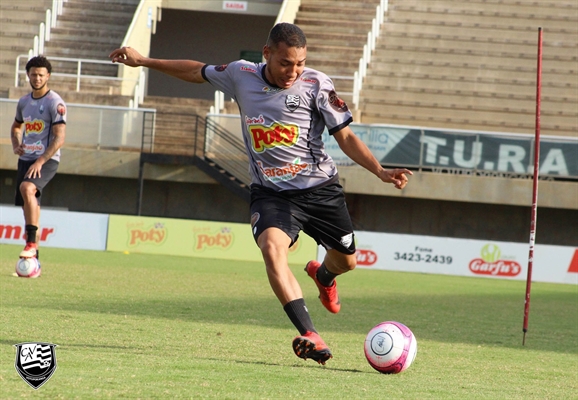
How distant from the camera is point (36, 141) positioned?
A: 423 inches

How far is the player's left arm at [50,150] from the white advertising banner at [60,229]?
10.5 metres

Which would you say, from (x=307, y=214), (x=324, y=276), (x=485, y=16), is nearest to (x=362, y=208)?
(x=485, y=16)

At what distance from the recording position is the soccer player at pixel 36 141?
10.5 m

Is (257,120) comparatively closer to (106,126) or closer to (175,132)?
(106,126)

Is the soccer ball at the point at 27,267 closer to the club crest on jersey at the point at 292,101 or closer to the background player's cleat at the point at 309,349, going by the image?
the club crest on jersey at the point at 292,101

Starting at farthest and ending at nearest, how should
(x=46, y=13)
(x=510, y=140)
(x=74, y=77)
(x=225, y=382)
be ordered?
1. (x=46, y=13)
2. (x=74, y=77)
3. (x=510, y=140)
4. (x=225, y=382)

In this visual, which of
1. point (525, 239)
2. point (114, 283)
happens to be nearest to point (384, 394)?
point (114, 283)

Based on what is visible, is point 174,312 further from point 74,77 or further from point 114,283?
point 74,77

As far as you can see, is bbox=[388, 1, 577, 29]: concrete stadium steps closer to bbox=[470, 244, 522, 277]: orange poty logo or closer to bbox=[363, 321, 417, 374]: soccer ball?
bbox=[470, 244, 522, 277]: orange poty logo

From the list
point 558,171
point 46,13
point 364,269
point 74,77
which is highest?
point 46,13

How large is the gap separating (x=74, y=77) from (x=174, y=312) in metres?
20.6

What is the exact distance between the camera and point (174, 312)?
866cm

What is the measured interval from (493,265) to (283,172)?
1543cm

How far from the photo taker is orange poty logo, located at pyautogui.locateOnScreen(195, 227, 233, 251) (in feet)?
68.8
